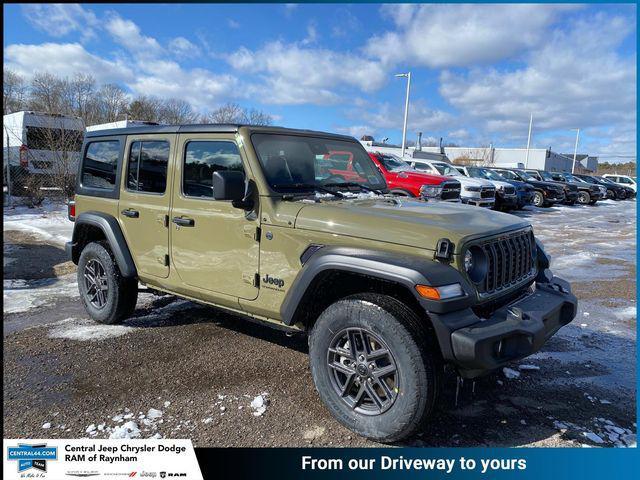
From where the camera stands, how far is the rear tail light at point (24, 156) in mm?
13273

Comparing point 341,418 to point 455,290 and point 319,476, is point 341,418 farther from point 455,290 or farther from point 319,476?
point 455,290

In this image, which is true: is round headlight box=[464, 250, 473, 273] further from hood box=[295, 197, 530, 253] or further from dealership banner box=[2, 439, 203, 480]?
dealership banner box=[2, 439, 203, 480]

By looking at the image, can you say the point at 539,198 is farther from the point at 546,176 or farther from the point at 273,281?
the point at 273,281

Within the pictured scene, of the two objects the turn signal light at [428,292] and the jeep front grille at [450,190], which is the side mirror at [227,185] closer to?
the turn signal light at [428,292]

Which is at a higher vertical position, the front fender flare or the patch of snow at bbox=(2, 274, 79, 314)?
the front fender flare

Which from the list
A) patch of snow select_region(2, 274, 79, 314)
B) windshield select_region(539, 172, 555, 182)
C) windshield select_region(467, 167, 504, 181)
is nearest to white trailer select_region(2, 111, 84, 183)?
patch of snow select_region(2, 274, 79, 314)

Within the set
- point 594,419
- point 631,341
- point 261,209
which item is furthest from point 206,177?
point 631,341

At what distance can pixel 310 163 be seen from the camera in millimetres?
3863

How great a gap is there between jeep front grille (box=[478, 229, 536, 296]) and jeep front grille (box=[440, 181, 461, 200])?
937 centimetres

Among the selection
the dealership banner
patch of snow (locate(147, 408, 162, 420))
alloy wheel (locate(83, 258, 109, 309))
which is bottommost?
the dealership banner

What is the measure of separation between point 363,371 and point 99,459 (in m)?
1.66

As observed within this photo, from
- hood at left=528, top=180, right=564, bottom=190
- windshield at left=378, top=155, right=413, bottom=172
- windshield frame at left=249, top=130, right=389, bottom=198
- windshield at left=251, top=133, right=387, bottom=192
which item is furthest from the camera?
hood at left=528, top=180, right=564, bottom=190

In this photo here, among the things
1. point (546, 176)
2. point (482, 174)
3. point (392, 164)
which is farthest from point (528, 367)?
point (546, 176)

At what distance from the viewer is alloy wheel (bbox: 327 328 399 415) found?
112 inches
